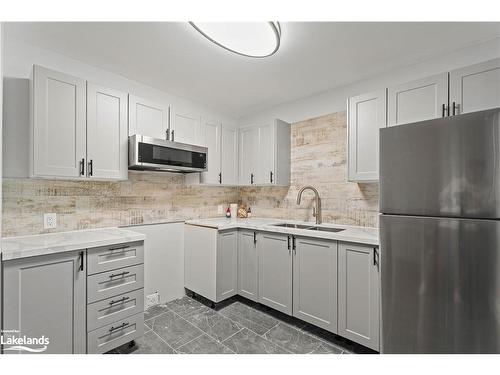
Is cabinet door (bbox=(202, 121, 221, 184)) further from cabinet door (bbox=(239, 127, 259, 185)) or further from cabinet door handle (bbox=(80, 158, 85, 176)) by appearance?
cabinet door handle (bbox=(80, 158, 85, 176))

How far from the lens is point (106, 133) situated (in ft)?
6.46

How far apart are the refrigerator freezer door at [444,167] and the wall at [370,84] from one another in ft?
3.72

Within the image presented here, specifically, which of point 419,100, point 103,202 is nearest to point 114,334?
point 103,202

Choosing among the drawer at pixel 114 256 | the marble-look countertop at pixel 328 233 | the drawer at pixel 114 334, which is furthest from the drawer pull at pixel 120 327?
the marble-look countertop at pixel 328 233

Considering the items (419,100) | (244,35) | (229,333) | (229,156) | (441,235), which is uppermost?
(244,35)

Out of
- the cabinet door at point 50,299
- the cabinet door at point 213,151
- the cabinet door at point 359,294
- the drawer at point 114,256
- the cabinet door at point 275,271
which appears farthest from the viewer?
the cabinet door at point 213,151

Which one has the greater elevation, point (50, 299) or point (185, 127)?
point (185, 127)

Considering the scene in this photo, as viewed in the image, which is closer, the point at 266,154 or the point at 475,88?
the point at 475,88

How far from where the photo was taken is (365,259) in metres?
1.79

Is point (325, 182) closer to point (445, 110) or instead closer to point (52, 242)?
point (445, 110)

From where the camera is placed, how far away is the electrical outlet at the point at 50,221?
1.89 metres

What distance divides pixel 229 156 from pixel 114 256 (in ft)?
5.70

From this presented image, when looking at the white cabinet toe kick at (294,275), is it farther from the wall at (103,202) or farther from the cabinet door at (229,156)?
the cabinet door at (229,156)
